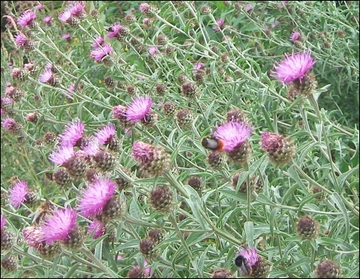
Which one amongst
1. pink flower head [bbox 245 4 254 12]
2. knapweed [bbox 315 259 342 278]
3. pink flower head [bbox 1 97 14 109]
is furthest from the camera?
pink flower head [bbox 245 4 254 12]

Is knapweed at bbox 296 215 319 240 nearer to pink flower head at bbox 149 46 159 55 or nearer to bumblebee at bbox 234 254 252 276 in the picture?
bumblebee at bbox 234 254 252 276

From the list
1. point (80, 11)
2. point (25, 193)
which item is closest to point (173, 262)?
point (25, 193)

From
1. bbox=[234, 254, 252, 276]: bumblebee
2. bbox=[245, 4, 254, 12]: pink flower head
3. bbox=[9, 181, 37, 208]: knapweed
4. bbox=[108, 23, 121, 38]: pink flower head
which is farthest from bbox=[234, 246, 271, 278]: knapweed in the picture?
bbox=[245, 4, 254, 12]: pink flower head

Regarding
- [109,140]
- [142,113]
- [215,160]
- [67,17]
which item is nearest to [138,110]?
[142,113]

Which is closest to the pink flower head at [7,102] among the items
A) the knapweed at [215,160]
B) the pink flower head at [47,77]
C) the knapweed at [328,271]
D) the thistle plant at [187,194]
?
the thistle plant at [187,194]

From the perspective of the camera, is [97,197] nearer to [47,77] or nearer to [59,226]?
[59,226]

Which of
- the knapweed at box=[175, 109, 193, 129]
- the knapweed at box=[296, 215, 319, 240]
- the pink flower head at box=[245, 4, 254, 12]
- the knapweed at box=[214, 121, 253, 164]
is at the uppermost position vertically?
the knapweed at box=[214, 121, 253, 164]

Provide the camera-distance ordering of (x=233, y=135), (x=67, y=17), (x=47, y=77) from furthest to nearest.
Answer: (x=67, y=17), (x=47, y=77), (x=233, y=135)

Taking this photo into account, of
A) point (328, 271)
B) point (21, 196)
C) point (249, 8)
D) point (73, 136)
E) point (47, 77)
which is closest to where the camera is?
point (328, 271)
